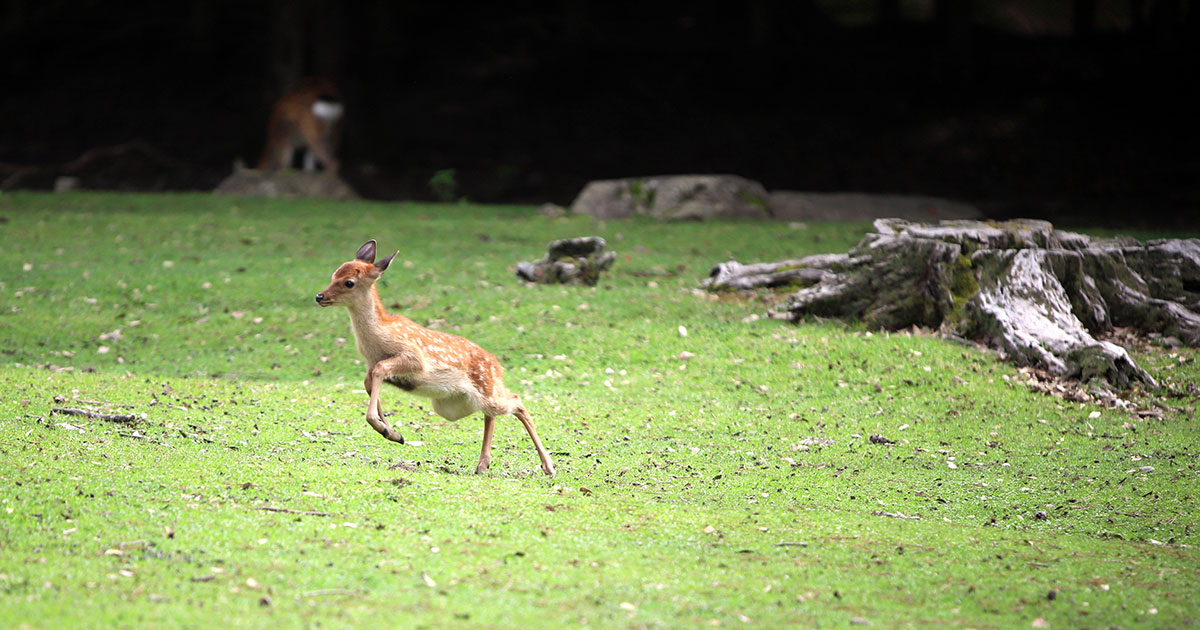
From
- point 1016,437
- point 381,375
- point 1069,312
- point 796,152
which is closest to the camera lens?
point 381,375

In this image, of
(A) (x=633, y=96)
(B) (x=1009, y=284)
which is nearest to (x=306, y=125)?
(A) (x=633, y=96)

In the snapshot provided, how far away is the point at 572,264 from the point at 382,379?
22.1 feet

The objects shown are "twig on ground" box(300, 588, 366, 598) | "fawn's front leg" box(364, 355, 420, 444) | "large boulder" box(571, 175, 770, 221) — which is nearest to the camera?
"twig on ground" box(300, 588, 366, 598)

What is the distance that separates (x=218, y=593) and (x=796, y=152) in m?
20.6

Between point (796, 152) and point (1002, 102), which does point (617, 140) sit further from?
point (1002, 102)

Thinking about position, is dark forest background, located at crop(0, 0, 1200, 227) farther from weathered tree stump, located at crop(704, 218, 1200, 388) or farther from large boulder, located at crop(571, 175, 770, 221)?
weathered tree stump, located at crop(704, 218, 1200, 388)

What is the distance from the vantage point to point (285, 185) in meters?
20.2

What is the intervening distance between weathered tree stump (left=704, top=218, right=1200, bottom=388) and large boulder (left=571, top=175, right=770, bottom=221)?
697 cm

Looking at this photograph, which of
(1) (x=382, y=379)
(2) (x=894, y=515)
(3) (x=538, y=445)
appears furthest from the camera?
(3) (x=538, y=445)

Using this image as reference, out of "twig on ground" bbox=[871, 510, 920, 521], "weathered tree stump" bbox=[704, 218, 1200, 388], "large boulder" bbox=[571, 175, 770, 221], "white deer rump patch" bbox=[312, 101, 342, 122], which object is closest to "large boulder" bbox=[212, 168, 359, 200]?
"white deer rump patch" bbox=[312, 101, 342, 122]

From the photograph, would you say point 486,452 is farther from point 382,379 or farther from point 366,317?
point 366,317

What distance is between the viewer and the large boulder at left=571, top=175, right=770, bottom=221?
59.9 feet

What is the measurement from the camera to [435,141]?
24.4 metres

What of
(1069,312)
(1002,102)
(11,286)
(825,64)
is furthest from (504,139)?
(1069,312)
